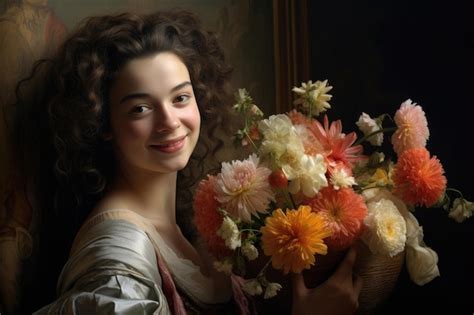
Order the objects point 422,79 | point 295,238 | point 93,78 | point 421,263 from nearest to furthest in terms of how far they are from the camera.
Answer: point 295,238 < point 421,263 < point 93,78 < point 422,79

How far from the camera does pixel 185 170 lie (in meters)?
1.67

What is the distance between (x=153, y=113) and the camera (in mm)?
1330

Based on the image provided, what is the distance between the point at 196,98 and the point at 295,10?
15.7 inches

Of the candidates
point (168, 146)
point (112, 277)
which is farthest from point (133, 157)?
point (112, 277)

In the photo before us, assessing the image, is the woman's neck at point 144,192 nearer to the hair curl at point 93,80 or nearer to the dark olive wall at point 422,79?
the hair curl at point 93,80

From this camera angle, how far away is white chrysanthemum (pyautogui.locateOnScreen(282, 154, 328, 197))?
1.15 metres

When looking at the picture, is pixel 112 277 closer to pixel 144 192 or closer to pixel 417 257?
pixel 144 192

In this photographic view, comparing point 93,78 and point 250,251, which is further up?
point 93,78

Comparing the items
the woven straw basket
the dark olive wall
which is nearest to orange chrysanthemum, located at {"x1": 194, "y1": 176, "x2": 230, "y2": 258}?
the woven straw basket

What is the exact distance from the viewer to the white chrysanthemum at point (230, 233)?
113 centimetres

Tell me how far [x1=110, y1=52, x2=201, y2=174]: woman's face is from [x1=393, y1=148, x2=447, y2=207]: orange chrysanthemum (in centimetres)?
44

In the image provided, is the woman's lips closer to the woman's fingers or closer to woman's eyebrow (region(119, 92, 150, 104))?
woman's eyebrow (region(119, 92, 150, 104))

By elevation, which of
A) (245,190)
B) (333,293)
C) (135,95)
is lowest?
(333,293)

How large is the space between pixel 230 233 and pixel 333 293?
244 mm
